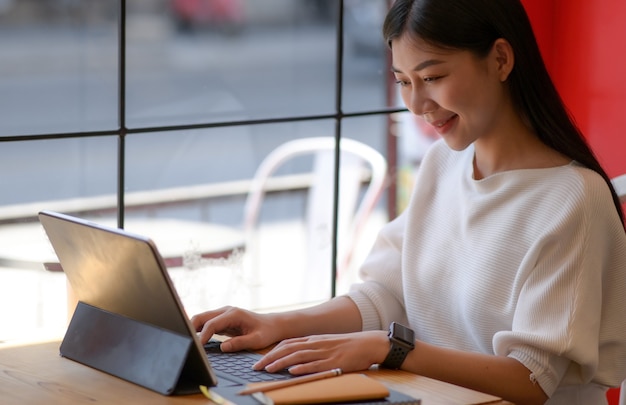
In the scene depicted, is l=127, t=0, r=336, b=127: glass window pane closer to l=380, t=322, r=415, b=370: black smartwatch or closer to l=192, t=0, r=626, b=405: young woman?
l=192, t=0, r=626, b=405: young woman

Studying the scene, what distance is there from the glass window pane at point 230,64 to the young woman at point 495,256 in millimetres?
566

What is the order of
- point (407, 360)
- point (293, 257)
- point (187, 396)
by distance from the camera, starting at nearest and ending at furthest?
point (187, 396) → point (407, 360) → point (293, 257)

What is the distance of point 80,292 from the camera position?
5.65 ft

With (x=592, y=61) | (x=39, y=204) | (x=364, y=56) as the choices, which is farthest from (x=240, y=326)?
(x=592, y=61)

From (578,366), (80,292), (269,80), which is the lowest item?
(578,366)

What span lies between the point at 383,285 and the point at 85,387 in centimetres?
74

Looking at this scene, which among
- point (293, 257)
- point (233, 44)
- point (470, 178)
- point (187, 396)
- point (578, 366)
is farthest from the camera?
point (293, 257)

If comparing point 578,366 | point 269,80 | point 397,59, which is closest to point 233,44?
point 269,80

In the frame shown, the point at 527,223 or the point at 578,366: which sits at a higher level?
the point at 527,223

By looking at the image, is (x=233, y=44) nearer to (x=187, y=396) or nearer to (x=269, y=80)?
(x=269, y=80)

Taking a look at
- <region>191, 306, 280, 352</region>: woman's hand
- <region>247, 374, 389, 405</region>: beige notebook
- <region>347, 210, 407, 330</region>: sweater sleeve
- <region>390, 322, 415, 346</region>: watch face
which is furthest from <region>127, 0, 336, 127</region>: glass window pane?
<region>247, 374, 389, 405</region>: beige notebook

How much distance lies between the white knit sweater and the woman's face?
132mm

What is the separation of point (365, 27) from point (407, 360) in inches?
46.0

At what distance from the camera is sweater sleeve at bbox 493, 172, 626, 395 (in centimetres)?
174
